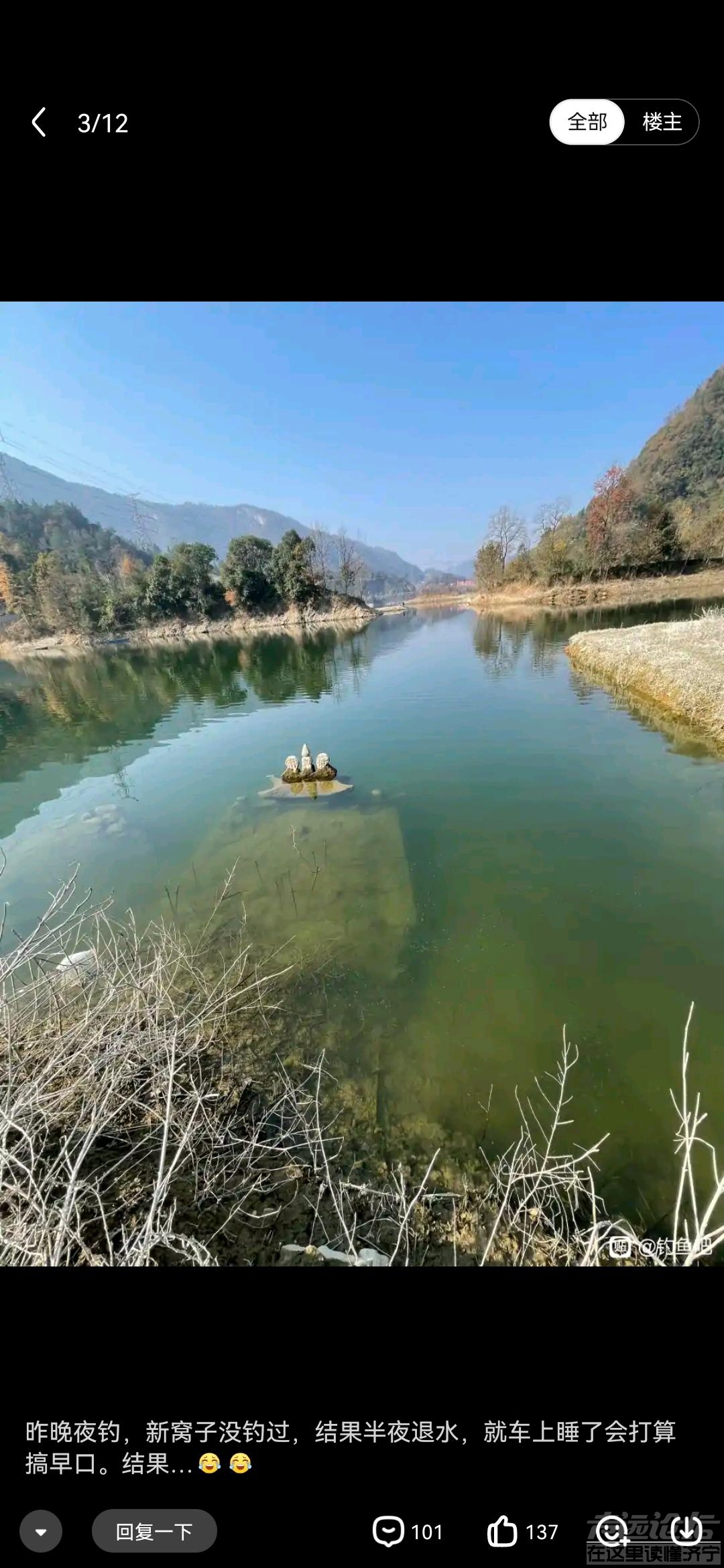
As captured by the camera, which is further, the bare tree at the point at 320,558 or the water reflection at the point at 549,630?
the bare tree at the point at 320,558

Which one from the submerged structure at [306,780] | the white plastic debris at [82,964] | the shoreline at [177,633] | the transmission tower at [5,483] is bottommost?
the white plastic debris at [82,964]

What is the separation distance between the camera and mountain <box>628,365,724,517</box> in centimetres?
5797

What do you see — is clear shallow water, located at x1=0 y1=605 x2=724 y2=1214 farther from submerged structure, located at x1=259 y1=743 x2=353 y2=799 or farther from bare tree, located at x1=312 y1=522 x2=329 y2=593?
bare tree, located at x1=312 y1=522 x2=329 y2=593

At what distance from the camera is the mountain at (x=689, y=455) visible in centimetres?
5797

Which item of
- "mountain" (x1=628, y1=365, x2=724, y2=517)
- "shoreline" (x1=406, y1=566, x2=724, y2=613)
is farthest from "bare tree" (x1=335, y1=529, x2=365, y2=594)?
"mountain" (x1=628, y1=365, x2=724, y2=517)

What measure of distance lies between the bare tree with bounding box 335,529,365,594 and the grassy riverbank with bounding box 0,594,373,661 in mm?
12202
